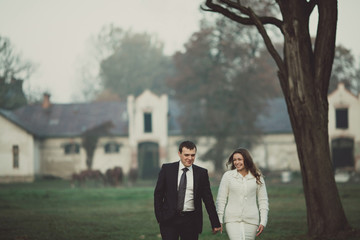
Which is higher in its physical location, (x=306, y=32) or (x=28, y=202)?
(x=306, y=32)

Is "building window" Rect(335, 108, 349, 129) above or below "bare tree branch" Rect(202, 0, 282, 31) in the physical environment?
below

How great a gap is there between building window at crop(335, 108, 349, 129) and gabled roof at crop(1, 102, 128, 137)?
17141 millimetres

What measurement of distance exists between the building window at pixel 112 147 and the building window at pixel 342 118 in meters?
17.8

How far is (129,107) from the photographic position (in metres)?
48.2

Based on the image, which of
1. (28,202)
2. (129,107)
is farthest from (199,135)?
(28,202)

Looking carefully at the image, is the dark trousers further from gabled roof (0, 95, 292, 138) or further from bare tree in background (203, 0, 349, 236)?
gabled roof (0, 95, 292, 138)

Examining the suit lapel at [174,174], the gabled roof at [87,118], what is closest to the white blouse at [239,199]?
the suit lapel at [174,174]

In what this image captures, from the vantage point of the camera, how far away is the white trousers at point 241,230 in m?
7.03

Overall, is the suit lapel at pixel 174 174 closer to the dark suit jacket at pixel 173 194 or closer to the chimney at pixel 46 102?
the dark suit jacket at pixel 173 194

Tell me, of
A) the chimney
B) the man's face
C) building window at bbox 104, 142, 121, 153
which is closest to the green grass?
the man's face

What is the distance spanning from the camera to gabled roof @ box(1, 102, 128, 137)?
162 ft

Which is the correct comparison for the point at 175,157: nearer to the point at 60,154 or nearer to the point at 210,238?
the point at 60,154

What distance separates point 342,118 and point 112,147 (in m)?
18.8

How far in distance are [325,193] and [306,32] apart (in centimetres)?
325
